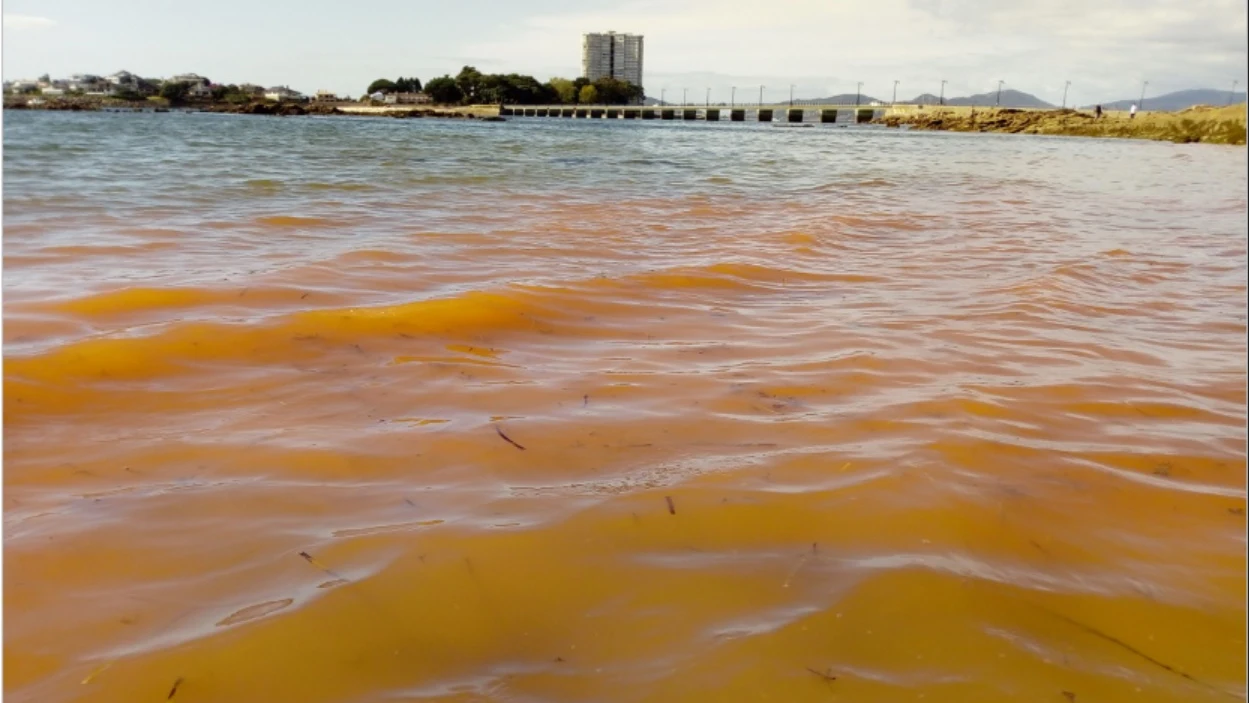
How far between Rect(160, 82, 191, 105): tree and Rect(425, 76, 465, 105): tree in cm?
3185

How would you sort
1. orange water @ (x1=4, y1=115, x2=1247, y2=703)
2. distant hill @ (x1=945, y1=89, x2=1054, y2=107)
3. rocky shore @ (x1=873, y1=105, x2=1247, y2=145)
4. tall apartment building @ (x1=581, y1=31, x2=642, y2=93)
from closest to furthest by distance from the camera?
orange water @ (x1=4, y1=115, x2=1247, y2=703) < rocky shore @ (x1=873, y1=105, x2=1247, y2=145) < distant hill @ (x1=945, y1=89, x2=1054, y2=107) < tall apartment building @ (x1=581, y1=31, x2=642, y2=93)

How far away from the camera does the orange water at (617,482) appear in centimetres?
116

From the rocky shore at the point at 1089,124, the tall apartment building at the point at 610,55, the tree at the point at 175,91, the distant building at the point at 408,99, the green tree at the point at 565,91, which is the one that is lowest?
the rocky shore at the point at 1089,124

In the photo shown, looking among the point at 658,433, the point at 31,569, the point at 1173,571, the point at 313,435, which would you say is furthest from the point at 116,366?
the point at 1173,571

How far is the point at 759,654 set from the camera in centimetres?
116

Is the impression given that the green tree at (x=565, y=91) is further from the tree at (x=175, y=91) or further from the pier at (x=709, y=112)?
the tree at (x=175, y=91)

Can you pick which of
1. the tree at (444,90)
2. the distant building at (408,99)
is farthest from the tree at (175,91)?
the tree at (444,90)

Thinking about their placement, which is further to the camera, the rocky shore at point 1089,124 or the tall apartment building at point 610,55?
the tall apartment building at point 610,55

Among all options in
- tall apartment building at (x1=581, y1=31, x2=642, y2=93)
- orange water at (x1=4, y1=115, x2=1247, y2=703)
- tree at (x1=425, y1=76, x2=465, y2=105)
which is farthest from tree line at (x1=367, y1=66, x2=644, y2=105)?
orange water at (x1=4, y1=115, x2=1247, y2=703)

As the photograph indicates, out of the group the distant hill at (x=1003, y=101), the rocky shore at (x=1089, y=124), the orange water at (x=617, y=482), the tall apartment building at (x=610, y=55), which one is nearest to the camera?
the orange water at (x=617, y=482)

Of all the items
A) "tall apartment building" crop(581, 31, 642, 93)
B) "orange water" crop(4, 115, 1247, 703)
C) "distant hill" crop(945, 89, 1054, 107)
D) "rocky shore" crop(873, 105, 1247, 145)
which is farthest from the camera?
"tall apartment building" crop(581, 31, 642, 93)

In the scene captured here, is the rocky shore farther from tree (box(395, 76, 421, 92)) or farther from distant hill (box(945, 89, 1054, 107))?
tree (box(395, 76, 421, 92))

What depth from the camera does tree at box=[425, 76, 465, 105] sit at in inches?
4090

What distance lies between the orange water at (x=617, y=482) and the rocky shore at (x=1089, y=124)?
2206 cm
